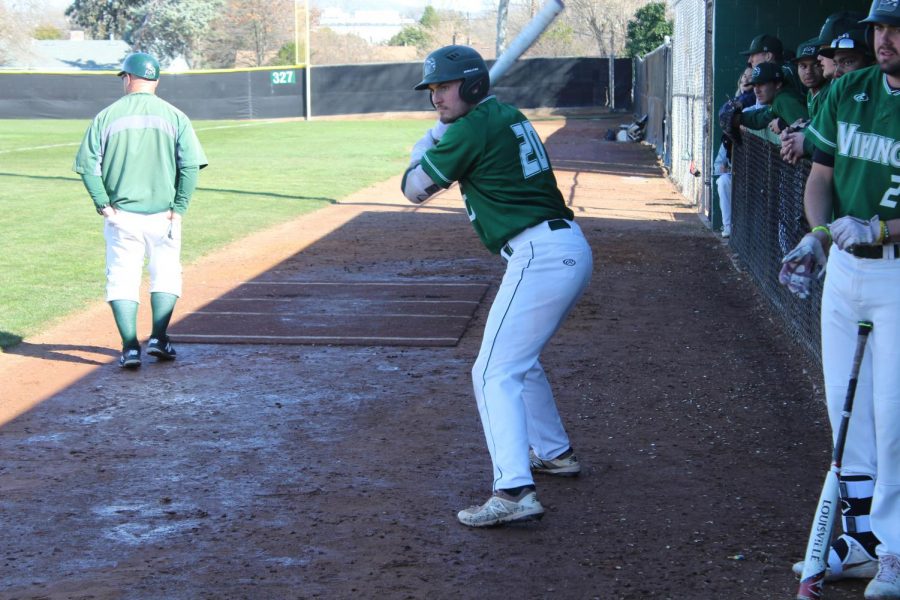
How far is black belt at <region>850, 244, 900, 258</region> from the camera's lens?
3.69 metres

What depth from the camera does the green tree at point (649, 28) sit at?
4462 cm

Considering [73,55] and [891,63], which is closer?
[891,63]

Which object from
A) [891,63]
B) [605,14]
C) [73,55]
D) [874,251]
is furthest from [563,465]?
[73,55]

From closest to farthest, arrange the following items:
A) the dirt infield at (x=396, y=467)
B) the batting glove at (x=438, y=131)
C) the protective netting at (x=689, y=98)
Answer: the dirt infield at (x=396, y=467)
the batting glove at (x=438, y=131)
the protective netting at (x=689, y=98)

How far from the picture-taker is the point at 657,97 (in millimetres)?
26797

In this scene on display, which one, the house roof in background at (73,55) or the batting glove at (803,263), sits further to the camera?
the house roof in background at (73,55)

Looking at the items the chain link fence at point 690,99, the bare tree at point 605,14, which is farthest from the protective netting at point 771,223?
the bare tree at point 605,14

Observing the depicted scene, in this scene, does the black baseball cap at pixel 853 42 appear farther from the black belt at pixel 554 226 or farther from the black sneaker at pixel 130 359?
the black sneaker at pixel 130 359

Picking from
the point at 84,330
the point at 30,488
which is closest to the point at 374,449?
the point at 30,488

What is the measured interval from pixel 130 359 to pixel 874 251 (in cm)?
519

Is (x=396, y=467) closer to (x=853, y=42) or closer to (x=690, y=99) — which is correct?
(x=853, y=42)

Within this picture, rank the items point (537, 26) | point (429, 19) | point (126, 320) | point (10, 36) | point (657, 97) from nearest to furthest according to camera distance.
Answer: point (537, 26)
point (126, 320)
point (657, 97)
point (10, 36)
point (429, 19)

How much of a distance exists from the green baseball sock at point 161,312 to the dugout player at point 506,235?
3.28 metres

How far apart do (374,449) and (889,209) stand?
3010mm
